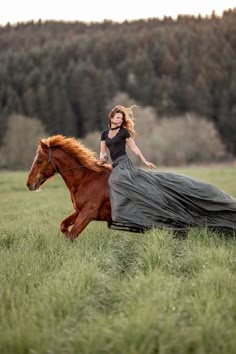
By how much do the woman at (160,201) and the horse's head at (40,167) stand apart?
104 centimetres

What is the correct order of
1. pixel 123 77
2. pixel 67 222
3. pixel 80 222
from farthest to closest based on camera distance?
1. pixel 123 77
2. pixel 67 222
3. pixel 80 222

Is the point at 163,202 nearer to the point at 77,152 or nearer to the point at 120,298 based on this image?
the point at 77,152

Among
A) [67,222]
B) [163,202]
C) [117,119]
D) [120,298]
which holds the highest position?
[117,119]

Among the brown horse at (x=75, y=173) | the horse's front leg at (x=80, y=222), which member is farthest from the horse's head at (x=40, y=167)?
the horse's front leg at (x=80, y=222)

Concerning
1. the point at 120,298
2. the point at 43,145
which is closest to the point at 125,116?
the point at 43,145

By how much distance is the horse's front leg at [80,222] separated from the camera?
7285 millimetres

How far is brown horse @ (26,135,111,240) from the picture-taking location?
7.54 m

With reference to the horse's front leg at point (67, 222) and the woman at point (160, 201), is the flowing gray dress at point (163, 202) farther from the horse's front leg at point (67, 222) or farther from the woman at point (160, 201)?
the horse's front leg at point (67, 222)

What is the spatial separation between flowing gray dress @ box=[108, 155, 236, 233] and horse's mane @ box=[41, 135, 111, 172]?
0.31m

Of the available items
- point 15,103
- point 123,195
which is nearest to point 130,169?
point 123,195

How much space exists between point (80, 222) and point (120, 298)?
9.57 feet

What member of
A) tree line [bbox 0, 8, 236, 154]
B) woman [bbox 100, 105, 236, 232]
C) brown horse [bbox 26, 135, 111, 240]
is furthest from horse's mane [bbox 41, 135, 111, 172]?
tree line [bbox 0, 8, 236, 154]

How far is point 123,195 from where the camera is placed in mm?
7285

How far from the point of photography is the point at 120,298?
4.49 meters
